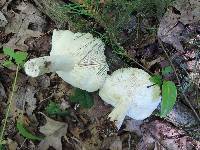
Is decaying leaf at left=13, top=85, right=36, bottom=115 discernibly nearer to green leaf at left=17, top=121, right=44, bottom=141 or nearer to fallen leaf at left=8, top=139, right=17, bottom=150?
green leaf at left=17, top=121, right=44, bottom=141

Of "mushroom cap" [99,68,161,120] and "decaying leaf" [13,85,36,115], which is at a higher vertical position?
"mushroom cap" [99,68,161,120]

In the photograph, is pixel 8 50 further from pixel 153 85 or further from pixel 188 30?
pixel 188 30

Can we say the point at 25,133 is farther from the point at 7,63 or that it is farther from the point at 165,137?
the point at 165,137

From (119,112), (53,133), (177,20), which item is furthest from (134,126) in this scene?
(177,20)

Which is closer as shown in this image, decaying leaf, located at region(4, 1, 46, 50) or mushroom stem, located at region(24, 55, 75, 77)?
mushroom stem, located at region(24, 55, 75, 77)

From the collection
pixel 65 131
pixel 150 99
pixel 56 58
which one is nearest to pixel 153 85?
pixel 150 99

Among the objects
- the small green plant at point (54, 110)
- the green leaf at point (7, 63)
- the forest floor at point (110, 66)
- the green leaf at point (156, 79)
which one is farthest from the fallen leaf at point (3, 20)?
the green leaf at point (156, 79)

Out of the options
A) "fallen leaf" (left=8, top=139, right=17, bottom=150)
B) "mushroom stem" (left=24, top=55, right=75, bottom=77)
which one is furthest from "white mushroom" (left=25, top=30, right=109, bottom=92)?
"fallen leaf" (left=8, top=139, right=17, bottom=150)
